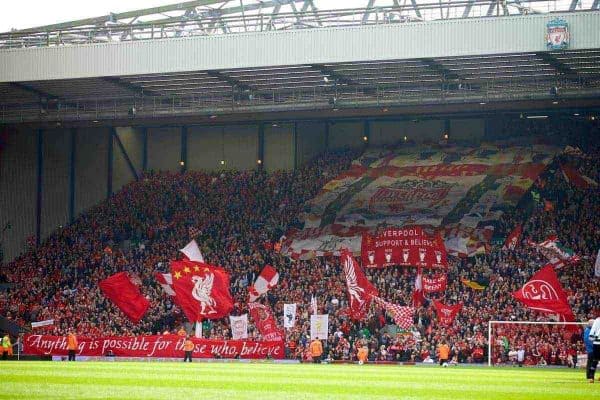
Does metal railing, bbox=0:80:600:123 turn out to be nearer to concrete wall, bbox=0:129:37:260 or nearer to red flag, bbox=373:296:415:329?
concrete wall, bbox=0:129:37:260

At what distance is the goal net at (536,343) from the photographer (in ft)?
149

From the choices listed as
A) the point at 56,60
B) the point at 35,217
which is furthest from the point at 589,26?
the point at 35,217

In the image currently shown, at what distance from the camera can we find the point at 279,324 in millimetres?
52875

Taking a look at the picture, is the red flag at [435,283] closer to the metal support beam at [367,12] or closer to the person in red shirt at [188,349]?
the person in red shirt at [188,349]

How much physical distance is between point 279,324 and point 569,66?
56.2 feet

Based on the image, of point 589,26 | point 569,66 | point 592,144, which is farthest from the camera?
point 592,144

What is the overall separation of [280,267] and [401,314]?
9.31 metres

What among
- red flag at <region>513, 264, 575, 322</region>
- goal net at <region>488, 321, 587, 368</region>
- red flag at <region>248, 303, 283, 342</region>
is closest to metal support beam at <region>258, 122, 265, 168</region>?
red flag at <region>248, 303, 283, 342</region>

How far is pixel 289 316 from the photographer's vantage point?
172ft

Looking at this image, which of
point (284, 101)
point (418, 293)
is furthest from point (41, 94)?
point (418, 293)

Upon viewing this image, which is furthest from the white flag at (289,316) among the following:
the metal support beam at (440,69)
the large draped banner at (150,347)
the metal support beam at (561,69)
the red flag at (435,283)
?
the metal support beam at (561,69)

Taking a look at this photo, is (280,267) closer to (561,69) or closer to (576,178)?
(576,178)

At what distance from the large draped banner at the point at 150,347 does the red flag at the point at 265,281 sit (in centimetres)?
475

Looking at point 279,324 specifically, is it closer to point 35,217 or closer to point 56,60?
point 56,60
